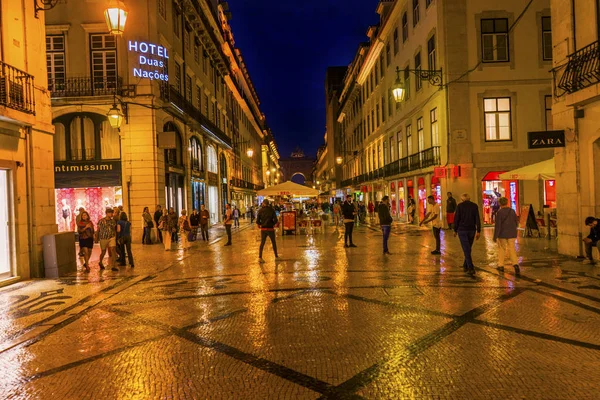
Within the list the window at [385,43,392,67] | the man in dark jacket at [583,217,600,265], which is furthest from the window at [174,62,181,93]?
the man in dark jacket at [583,217,600,265]

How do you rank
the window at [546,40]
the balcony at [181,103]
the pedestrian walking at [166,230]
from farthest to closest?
1. the window at [546,40]
2. the balcony at [181,103]
3. the pedestrian walking at [166,230]

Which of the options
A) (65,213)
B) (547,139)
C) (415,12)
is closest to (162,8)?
(65,213)

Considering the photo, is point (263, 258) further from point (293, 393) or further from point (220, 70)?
point (220, 70)

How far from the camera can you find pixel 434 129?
25781 mm

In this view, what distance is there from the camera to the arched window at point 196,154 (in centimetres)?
2855

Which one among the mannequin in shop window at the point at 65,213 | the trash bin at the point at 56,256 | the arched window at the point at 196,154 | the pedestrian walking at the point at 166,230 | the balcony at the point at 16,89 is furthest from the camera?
the arched window at the point at 196,154

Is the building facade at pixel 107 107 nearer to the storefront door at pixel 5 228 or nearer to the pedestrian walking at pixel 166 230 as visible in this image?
the pedestrian walking at pixel 166 230

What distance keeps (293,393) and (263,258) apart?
981 cm

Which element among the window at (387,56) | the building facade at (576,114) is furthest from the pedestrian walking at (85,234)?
the window at (387,56)

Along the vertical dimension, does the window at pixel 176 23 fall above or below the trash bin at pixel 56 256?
above

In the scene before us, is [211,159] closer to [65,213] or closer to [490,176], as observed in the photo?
[65,213]

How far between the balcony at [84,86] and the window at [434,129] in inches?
617

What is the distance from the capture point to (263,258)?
1404cm

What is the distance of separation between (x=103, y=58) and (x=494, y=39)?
18315 mm
